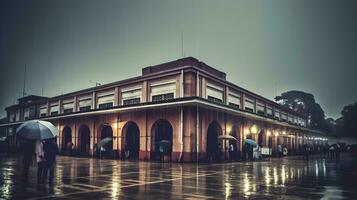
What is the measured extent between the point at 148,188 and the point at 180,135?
14.7 metres

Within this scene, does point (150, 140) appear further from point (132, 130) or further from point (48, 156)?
point (48, 156)

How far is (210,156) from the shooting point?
25875 millimetres

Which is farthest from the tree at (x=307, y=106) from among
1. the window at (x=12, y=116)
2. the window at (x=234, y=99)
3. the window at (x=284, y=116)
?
the window at (x=12, y=116)

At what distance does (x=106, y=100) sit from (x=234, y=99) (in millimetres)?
14807

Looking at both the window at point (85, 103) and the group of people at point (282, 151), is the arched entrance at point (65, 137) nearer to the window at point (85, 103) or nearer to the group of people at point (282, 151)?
the window at point (85, 103)

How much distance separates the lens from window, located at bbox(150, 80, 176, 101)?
2625 centimetres

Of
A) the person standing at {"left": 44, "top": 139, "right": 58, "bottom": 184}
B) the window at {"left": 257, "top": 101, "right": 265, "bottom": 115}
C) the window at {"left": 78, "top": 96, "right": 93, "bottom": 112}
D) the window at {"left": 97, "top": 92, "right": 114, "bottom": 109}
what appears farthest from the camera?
the window at {"left": 257, "top": 101, "right": 265, "bottom": 115}

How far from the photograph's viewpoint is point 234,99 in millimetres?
31859

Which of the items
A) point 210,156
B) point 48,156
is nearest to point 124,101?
point 210,156

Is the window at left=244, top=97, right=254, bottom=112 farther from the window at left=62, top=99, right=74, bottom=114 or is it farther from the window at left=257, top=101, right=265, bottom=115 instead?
the window at left=62, top=99, right=74, bottom=114

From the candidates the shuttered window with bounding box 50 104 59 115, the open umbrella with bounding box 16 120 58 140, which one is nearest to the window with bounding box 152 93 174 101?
the open umbrella with bounding box 16 120 58 140

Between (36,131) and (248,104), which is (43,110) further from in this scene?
(36,131)

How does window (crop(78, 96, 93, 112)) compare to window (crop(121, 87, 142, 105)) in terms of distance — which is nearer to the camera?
window (crop(121, 87, 142, 105))

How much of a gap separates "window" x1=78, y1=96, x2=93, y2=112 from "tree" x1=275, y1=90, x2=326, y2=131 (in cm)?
6943
